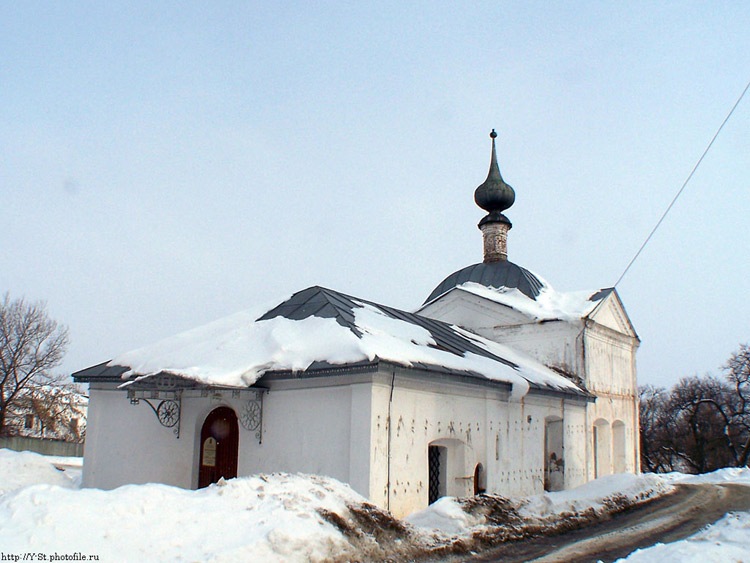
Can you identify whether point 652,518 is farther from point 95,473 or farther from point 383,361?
point 95,473

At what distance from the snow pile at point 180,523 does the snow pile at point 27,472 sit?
28.6 feet

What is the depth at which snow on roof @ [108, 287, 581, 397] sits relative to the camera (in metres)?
9.29

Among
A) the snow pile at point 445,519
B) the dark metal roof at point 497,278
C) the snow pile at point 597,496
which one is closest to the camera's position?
the snow pile at point 445,519

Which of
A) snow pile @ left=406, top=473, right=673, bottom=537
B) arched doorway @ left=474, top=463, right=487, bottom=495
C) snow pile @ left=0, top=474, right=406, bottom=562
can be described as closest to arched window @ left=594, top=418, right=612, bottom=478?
snow pile @ left=406, top=473, right=673, bottom=537

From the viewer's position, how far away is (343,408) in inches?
359

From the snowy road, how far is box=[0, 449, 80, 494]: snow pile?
10219mm

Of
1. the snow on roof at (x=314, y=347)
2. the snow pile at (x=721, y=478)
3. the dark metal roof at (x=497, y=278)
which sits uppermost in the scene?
the dark metal roof at (x=497, y=278)

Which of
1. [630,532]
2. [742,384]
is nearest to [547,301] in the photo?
[630,532]

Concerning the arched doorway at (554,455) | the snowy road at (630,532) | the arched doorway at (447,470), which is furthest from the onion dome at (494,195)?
the arched doorway at (447,470)

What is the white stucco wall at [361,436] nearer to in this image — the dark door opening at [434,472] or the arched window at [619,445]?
the dark door opening at [434,472]

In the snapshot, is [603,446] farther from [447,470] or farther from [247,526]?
[247,526]

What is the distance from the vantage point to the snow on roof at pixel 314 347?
30.5 ft

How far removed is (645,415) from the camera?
46.4m

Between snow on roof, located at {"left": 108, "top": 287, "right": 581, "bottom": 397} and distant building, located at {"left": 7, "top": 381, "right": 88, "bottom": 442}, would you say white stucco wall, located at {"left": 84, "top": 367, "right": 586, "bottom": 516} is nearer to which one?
snow on roof, located at {"left": 108, "top": 287, "right": 581, "bottom": 397}
